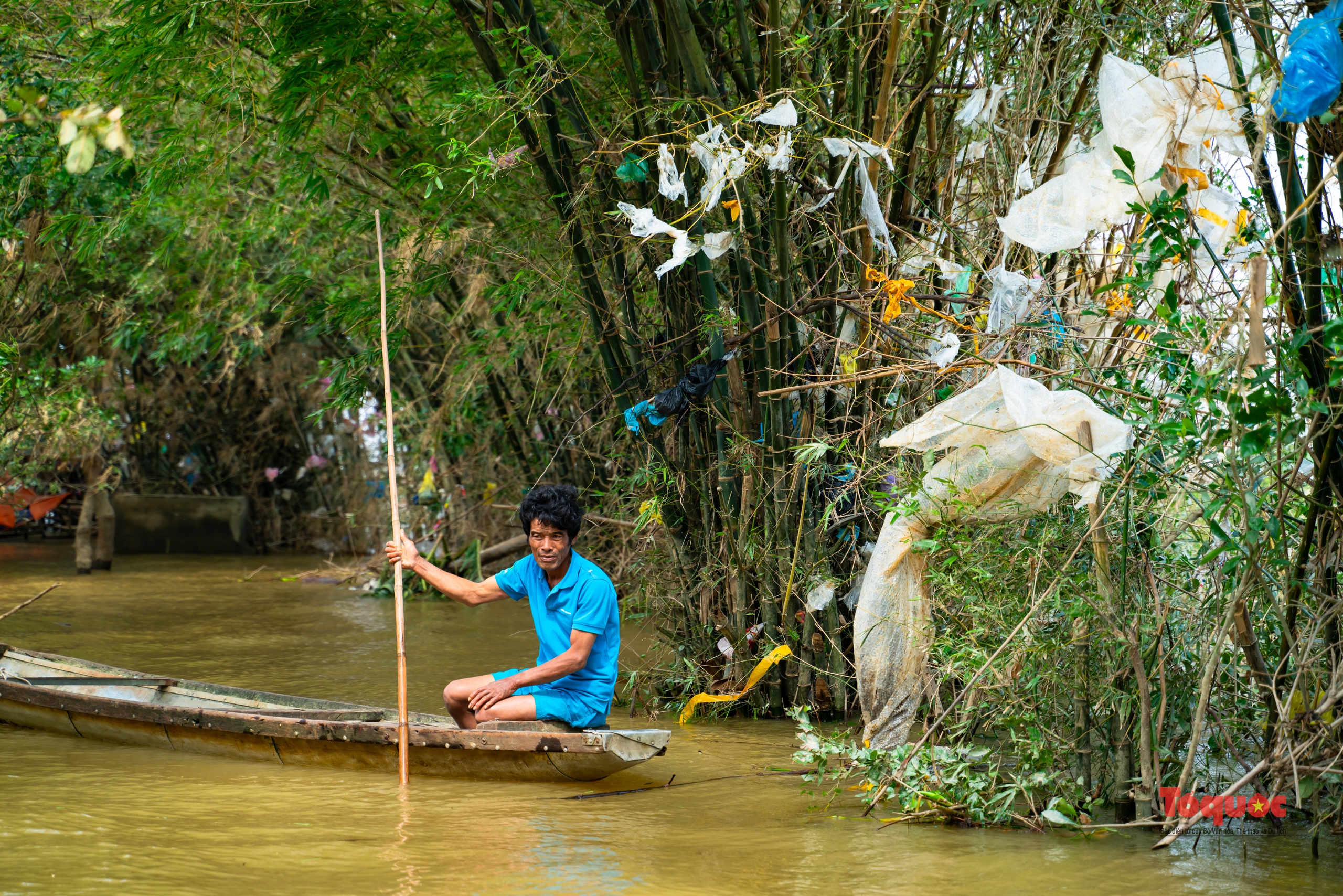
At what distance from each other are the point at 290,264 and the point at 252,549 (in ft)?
16.6

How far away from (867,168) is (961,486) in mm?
1369

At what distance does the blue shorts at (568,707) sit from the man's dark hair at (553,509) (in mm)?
533

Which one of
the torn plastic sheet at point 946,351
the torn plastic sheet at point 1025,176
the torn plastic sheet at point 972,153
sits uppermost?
the torn plastic sheet at point 972,153

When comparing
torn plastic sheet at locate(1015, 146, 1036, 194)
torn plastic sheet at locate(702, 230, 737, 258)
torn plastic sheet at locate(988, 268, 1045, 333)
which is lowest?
torn plastic sheet at locate(988, 268, 1045, 333)

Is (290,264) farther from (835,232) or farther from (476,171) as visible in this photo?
(835,232)

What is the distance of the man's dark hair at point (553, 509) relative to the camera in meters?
4.09

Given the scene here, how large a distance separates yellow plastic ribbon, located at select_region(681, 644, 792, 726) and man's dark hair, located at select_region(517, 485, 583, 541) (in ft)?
3.72

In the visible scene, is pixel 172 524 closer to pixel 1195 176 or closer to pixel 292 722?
pixel 292 722

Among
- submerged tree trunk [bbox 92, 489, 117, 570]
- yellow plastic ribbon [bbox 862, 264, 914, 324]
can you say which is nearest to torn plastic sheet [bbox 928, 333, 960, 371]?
yellow plastic ribbon [bbox 862, 264, 914, 324]

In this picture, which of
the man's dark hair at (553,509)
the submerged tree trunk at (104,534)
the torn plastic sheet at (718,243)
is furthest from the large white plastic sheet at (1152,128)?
the submerged tree trunk at (104,534)

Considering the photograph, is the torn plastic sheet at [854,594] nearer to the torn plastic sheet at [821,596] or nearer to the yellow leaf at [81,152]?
the torn plastic sheet at [821,596]

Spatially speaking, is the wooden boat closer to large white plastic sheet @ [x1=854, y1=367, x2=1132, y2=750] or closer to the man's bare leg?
the man's bare leg

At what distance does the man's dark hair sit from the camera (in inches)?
161

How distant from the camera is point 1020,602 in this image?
141 inches
